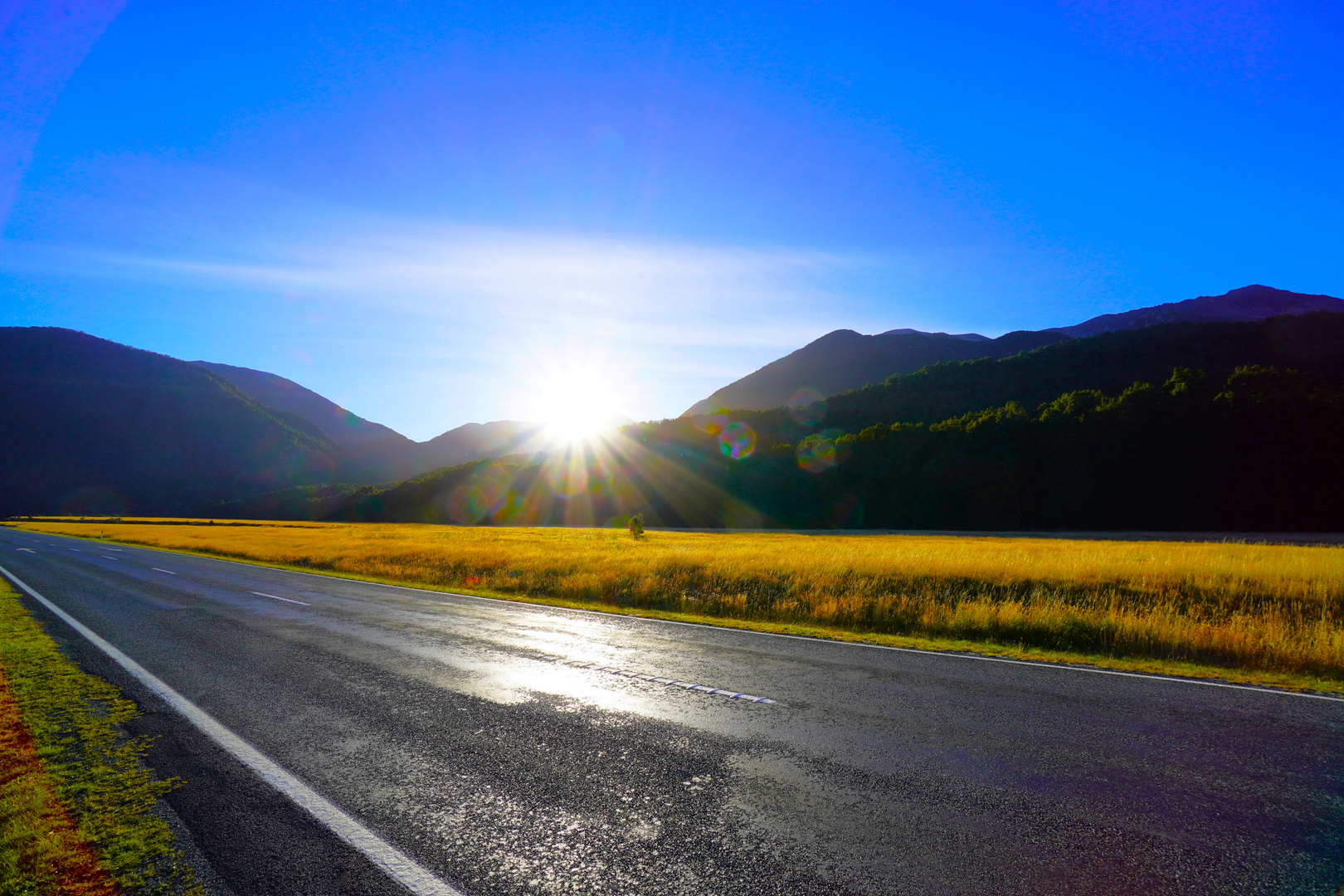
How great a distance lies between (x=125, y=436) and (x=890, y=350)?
212 meters

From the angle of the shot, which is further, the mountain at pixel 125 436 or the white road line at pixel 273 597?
the mountain at pixel 125 436

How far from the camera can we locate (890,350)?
182875 mm

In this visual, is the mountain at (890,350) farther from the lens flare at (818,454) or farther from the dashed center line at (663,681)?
the dashed center line at (663,681)

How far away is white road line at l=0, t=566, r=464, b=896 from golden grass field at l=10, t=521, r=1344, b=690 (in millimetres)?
8744

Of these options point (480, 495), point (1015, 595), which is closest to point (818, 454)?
point (480, 495)

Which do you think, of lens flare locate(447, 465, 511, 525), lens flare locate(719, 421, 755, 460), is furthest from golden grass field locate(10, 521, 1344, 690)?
lens flare locate(447, 465, 511, 525)

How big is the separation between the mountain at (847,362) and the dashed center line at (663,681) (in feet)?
510

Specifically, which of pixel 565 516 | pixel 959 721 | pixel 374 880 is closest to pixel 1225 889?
pixel 959 721

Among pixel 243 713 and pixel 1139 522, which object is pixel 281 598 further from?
pixel 1139 522

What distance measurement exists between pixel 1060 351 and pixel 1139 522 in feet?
136

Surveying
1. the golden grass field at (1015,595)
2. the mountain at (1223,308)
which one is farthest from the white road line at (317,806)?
the mountain at (1223,308)

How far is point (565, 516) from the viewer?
9388 centimetres

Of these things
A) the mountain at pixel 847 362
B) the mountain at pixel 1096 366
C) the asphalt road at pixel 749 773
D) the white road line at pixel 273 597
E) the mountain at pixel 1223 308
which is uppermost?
the mountain at pixel 1223 308

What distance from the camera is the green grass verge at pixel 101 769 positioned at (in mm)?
3438
